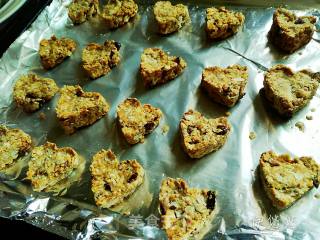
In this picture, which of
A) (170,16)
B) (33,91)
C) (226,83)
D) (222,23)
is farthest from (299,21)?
(33,91)

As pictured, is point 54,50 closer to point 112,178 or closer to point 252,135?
point 112,178

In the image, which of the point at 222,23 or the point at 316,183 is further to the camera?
the point at 222,23

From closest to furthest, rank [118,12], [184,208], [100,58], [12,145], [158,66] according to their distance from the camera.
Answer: [184,208] < [12,145] < [158,66] < [100,58] < [118,12]

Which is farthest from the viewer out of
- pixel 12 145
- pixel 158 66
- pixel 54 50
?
pixel 54 50

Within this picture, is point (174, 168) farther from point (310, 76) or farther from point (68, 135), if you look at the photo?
point (310, 76)

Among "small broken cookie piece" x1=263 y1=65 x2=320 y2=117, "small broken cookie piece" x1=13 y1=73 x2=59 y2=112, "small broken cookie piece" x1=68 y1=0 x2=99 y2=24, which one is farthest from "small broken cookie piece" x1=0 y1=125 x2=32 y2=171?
"small broken cookie piece" x1=263 y1=65 x2=320 y2=117

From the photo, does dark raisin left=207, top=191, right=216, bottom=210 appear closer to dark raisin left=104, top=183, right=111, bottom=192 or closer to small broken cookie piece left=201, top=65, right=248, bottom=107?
dark raisin left=104, top=183, right=111, bottom=192
